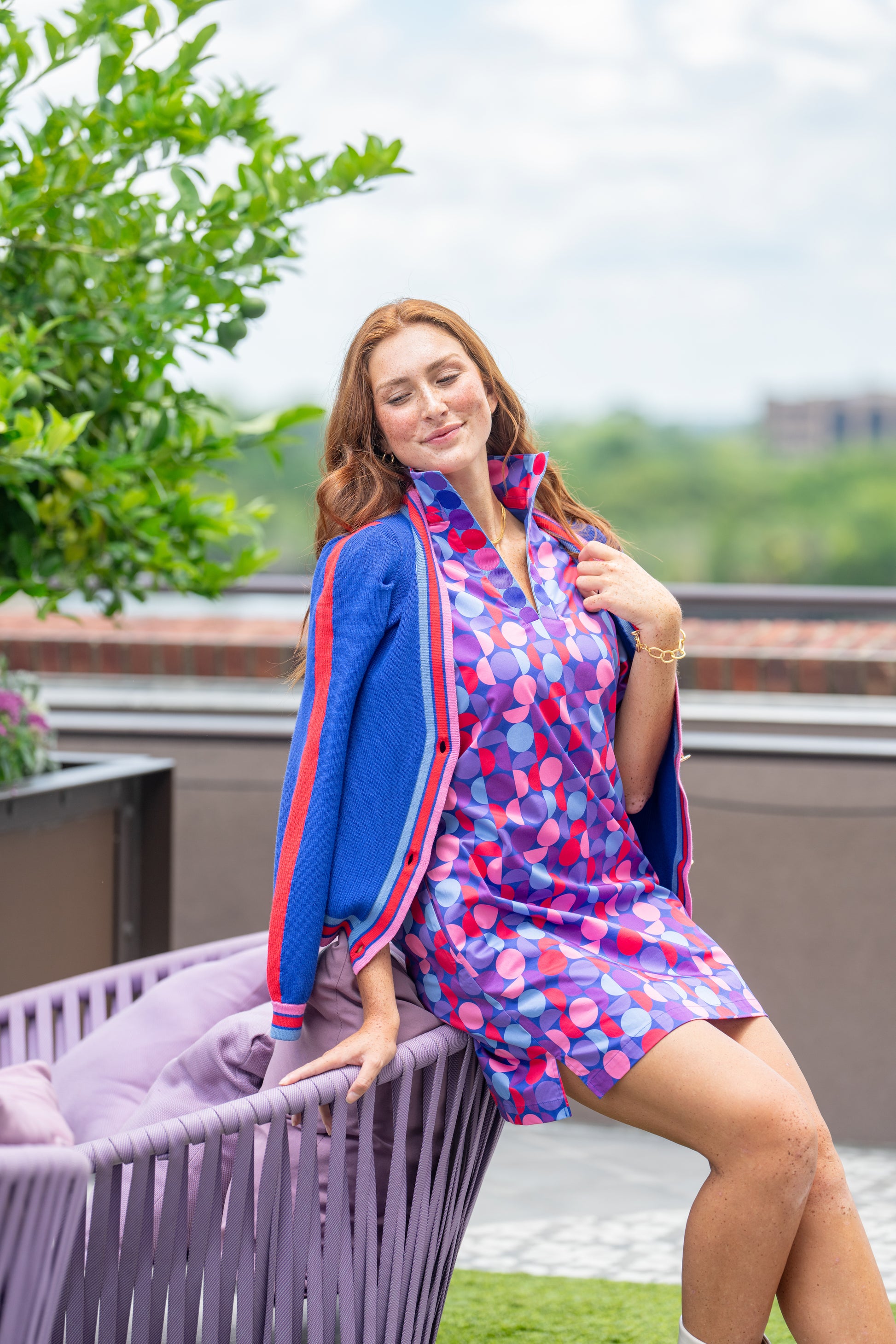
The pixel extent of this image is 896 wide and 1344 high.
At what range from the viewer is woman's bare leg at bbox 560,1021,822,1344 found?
1368mm

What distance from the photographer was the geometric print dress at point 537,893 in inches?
57.4

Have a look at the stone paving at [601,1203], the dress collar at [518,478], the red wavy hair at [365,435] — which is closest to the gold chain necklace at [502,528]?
the dress collar at [518,478]

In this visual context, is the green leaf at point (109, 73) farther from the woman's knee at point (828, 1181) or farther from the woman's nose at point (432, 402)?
the woman's knee at point (828, 1181)

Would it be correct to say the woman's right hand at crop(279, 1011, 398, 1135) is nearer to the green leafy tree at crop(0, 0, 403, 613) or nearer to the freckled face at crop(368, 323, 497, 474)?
the freckled face at crop(368, 323, 497, 474)

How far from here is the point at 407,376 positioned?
163cm

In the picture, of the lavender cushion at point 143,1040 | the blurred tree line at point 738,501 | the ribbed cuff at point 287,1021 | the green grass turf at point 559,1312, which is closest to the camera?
the ribbed cuff at point 287,1021

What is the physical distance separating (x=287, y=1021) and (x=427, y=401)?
0.73 metres

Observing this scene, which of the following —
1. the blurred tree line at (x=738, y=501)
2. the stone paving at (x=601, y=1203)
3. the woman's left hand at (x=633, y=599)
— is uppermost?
the blurred tree line at (x=738, y=501)

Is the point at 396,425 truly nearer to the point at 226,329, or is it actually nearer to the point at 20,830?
the point at 226,329

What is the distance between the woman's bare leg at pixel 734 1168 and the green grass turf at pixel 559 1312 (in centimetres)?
76

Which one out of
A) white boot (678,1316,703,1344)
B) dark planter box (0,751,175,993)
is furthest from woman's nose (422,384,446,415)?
dark planter box (0,751,175,993)

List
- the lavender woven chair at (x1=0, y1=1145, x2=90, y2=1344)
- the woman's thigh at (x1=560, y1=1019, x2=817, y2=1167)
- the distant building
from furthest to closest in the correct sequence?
the distant building, the woman's thigh at (x1=560, y1=1019, x2=817, y2=1167), the lavender woven chair at (x1=0, y1=1145, x2=90, y2=1344)

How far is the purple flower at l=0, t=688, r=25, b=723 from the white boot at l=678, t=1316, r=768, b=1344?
162 centimetres

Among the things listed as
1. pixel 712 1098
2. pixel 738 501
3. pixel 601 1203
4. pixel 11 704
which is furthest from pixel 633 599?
pixel 738 501
